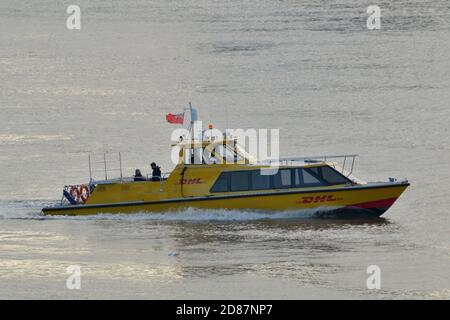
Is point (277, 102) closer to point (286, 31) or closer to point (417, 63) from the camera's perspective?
point (417, 63)

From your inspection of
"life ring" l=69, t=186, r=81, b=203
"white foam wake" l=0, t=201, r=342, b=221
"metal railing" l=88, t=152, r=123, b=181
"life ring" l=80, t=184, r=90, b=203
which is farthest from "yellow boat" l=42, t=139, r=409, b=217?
"metal railing" l=88, t=152, r=123, b=181

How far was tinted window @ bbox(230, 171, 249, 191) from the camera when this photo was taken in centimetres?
3575

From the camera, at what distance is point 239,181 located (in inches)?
1411

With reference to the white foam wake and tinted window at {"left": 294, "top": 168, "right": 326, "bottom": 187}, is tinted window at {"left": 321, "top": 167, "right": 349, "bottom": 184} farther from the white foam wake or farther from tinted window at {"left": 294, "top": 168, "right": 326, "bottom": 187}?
the white foam wake

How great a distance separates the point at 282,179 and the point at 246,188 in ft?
3.46

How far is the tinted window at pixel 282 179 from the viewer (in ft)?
117

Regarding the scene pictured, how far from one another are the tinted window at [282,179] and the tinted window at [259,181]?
22 centimetres

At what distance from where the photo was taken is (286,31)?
260 ft

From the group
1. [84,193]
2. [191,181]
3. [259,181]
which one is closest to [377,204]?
[259,181]

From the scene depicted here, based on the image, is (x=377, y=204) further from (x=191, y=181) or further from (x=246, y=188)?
(x=191, y=181)

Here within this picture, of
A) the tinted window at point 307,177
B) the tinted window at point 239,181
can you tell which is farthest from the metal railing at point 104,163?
the tinted window at point 307,177

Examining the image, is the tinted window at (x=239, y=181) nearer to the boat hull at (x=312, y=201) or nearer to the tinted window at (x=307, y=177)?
the boat hull at (x=312, y=201)

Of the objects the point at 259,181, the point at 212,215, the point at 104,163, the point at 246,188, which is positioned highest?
the point at 104,163

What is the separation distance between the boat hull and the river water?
0.32 metres
